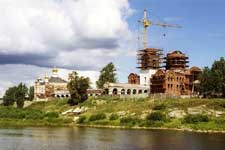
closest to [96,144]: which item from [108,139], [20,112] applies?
[108,139]

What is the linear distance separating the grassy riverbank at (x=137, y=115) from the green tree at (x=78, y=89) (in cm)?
244

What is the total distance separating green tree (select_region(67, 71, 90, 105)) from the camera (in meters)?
136

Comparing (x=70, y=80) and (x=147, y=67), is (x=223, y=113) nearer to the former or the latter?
(x=70, y=80)

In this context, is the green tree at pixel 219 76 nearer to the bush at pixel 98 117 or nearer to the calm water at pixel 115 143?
the bush at pixel 98 117

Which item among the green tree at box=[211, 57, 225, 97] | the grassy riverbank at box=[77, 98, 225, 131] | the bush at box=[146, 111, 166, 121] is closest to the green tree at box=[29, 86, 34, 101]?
the grassy riverbank at box=[77, 98, 225, 131]

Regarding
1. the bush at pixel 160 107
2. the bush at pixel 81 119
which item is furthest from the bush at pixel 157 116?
the bush at pixel 81 119

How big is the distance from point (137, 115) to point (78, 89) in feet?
107

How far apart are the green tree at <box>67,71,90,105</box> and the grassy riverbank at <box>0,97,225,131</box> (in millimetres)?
2442

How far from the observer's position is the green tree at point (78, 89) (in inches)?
5359

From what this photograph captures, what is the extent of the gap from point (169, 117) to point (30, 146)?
47.3 metres

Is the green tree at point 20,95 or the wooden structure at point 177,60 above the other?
the wooden structure at point 177,60

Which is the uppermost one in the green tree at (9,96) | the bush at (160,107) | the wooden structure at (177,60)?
the wooden structure at (177,60)

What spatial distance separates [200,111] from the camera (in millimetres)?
104625

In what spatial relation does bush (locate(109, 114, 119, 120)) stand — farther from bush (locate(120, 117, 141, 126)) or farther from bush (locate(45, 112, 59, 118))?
bush (locate(45, 112, 59, 118))
